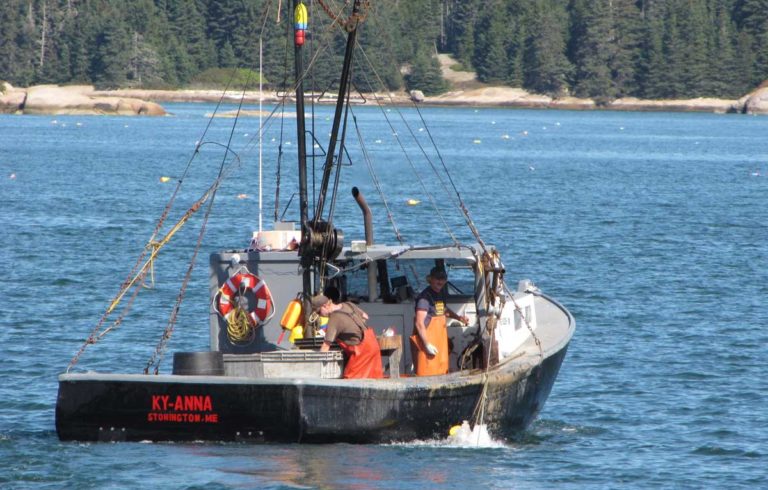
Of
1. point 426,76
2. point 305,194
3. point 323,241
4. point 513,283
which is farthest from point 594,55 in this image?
point 323,241

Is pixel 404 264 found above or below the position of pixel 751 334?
above

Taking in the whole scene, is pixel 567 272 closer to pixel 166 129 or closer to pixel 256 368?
pixel 256 368

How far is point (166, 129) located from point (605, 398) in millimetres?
101520

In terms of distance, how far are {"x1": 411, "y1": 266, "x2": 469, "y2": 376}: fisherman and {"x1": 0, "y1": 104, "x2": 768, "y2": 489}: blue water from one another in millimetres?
1028

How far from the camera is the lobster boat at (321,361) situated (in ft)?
49.9

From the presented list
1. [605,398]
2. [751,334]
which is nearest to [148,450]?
[605,398]

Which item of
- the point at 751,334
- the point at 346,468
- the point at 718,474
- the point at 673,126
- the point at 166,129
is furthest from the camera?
the point at 673,126

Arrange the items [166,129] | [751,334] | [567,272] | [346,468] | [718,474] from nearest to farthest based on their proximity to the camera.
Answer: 1. [346,468]
2. [718,474]
3. [751,334]
4. [567,272]
5. [166,129]

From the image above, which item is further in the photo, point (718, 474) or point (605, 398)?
point (605, 398)

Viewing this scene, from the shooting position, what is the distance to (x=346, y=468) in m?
14.9

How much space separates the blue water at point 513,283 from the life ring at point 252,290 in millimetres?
2366

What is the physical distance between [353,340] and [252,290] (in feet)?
→ 6.50

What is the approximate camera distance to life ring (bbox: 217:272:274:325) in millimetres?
17188

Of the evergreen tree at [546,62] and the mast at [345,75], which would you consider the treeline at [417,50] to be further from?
the mast at [345,75]
